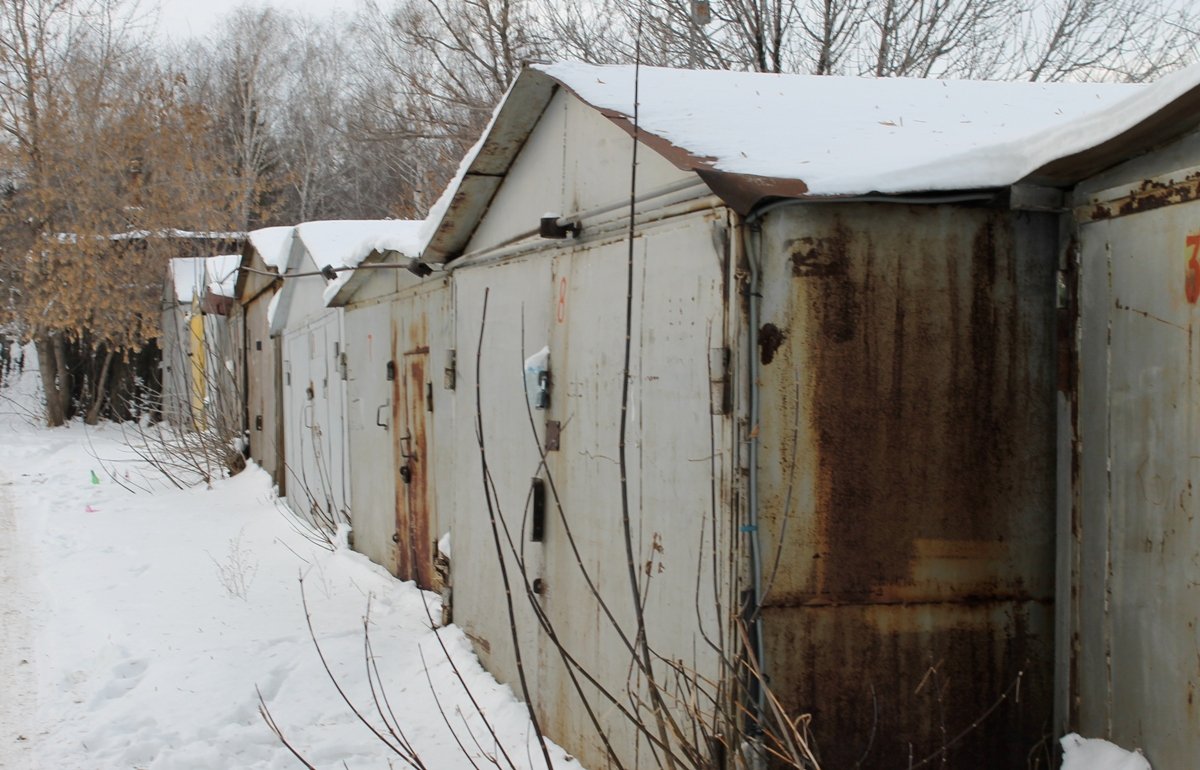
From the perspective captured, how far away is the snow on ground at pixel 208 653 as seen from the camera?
18.3 ft

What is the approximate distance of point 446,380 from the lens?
7156 millimetres

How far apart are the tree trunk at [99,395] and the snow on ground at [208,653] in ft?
43.0

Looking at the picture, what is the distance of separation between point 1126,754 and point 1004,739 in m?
0.43

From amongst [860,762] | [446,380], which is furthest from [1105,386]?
[446,380]

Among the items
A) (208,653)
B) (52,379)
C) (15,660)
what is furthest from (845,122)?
(52,379)

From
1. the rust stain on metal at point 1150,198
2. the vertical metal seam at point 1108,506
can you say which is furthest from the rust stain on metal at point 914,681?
the rust stain on metal at point 1150,198

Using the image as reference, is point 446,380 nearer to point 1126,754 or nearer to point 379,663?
point 379,663

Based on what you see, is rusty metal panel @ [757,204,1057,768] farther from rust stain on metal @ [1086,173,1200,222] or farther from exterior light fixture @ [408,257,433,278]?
exterior light fixture @ [408,257,433,278]

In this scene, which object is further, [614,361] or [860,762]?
[614,361]

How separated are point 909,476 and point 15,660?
20.1 ft

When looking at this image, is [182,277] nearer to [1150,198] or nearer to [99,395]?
[99,395]

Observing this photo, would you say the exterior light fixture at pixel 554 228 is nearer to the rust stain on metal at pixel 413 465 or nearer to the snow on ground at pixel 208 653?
the snow on ground at pixel 208 653

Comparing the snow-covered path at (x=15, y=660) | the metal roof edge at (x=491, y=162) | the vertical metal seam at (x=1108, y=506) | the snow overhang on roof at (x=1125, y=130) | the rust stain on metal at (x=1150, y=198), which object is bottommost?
the snow-covered path at (x=15, y=660)

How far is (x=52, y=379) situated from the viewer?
2475 centimetres
